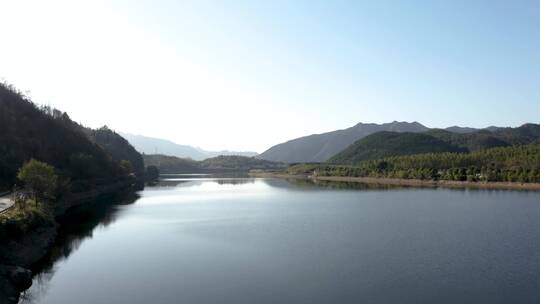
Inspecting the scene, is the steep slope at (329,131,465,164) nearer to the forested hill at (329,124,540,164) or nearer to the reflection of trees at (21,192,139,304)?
the forested hill at (329,124,540,164)

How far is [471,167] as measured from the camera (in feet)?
290

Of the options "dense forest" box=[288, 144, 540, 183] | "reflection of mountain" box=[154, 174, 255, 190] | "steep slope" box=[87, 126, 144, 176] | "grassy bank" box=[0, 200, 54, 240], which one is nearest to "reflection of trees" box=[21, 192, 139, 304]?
"grassy bank" box=[0, 200, 54, 240]

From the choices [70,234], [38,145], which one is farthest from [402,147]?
→ [70,234]

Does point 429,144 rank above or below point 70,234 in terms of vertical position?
above

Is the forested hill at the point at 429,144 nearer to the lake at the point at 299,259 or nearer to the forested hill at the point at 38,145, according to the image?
the forested hill at the point at 38,145

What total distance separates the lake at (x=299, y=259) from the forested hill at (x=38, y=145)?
1836 centimetres

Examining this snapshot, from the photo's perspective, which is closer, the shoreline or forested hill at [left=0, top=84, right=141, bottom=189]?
the shoreline

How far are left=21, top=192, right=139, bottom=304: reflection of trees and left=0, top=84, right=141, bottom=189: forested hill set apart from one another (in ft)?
21.4

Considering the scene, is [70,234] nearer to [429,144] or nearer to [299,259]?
[299,259]

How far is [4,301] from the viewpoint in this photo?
1587 cm

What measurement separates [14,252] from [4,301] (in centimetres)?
630

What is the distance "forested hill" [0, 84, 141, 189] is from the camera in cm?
5275

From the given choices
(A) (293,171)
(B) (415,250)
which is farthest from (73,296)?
(A) (293,171)

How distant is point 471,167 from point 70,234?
79.4 metres
